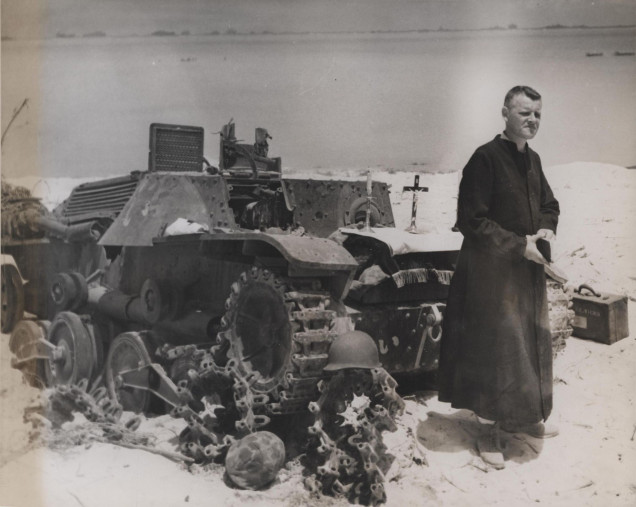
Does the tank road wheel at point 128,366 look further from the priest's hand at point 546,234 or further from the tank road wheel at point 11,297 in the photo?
the priest's hand at point 546,234

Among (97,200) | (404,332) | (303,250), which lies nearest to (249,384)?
(303,250)

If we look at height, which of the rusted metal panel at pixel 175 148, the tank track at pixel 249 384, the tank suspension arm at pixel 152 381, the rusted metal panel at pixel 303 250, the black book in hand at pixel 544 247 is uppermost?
the rusted metal panel at pixel 175 148

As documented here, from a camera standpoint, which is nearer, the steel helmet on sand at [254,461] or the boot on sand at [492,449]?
the steel helmet on sand at [254,461]

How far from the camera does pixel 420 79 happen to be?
530 cm

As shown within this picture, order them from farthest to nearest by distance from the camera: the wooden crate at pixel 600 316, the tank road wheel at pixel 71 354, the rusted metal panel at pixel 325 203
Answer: the tank road wheel at pixel 71 354 → the rusted metal panel at pixel 325 203 → the wooden crate at pixel 600 316

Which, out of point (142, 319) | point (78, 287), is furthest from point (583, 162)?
point (78, 287)

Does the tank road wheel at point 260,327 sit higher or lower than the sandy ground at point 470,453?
higher

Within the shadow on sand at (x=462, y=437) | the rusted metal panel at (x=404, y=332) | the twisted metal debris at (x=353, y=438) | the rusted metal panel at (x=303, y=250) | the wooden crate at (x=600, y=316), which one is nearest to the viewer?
the twisted metal debris at (x=353, y=438)

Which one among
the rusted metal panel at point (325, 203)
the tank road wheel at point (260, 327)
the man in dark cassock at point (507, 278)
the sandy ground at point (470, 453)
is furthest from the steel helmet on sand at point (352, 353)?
the rusted metal panel at point (325, 203)

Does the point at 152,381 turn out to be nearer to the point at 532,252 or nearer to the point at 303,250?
the point at 303,250

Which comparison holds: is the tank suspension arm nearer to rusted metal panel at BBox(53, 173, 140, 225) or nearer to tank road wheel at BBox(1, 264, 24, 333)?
tank road wheel at BBox(1, 264, 24, 333)

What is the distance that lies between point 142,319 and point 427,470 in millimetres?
3342

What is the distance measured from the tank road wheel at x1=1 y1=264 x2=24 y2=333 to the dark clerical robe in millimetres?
4392

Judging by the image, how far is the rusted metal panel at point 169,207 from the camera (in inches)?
256
